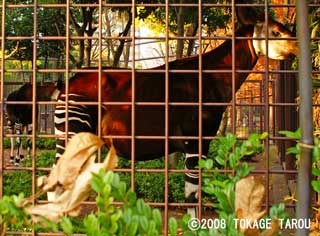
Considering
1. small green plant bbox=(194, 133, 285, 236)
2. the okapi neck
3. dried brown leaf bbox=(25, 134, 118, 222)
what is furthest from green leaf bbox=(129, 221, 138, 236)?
the okapi neck

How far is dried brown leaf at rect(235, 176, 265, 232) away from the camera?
2105 millimetres

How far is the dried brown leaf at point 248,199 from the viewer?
2105 mm

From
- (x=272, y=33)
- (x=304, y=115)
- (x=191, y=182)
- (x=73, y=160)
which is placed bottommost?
(x=191, y=182)

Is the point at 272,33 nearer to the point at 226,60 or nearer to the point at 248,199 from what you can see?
the point at 226,60

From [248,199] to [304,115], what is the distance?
379 mm

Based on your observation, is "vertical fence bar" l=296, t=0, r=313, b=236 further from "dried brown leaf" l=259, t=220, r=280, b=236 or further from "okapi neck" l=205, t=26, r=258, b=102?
"okapi neck" l=205, t=26, r=258, b=102

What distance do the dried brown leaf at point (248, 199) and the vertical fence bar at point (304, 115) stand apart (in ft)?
0.57

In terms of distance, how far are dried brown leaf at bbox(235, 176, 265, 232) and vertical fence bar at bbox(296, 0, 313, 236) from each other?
175mm

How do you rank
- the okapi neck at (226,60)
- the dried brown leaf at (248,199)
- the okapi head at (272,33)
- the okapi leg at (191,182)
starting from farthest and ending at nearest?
the okapi neck at (226,60) < the okapi leg at (191,182) < the okapi head at (272,33) < the dried brown leaf at (248,199)

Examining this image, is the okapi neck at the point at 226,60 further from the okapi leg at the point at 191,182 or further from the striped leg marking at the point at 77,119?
the striped leg marking at the point at 77,119

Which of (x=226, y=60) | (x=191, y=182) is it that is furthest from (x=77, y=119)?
(x=226, y=60)

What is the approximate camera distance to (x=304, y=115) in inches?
76.4

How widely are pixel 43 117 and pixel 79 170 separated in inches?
736

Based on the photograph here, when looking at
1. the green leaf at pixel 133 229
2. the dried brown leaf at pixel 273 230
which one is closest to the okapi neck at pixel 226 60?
the dried brown leaf at pixel 273 230
